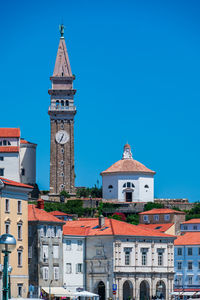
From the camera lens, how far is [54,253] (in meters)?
84.8

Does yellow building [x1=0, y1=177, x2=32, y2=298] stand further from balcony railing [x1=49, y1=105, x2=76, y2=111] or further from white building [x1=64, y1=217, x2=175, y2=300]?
balcony railing [x1=49, y1=105, x2=76, y2=111]

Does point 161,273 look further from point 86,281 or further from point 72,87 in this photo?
point 72,87

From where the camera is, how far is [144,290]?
91.8m

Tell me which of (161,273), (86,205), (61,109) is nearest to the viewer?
(161,273)

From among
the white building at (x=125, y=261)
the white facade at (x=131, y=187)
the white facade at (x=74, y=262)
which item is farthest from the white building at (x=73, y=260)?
the white facade at (x=131, y=187)

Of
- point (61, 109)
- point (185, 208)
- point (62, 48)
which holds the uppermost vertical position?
point (62, 48)

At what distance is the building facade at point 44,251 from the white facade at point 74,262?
1.17 metres

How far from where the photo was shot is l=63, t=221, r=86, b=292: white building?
8650cm

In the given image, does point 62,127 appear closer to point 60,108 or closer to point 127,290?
point 60,108

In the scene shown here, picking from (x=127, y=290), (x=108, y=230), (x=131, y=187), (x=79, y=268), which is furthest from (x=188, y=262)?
(x=131, y=187)

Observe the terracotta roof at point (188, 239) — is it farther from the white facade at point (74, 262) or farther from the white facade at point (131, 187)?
the white facade at point (131, 187)

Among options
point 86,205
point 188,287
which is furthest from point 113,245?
point 86,205

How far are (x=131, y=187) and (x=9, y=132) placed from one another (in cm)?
2540

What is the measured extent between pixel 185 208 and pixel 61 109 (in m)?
30.6
